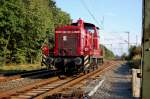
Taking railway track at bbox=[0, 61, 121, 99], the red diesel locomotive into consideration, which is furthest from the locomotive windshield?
railway track at bbox=[0, 61, 121, 99]

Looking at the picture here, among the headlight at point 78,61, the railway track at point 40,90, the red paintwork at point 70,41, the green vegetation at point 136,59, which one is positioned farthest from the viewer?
the green vegetation at point 136,59

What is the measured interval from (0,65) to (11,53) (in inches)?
362

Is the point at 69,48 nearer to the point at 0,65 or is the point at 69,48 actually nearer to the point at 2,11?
the point at 0,65

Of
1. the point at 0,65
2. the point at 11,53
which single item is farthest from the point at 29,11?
the point at 0,65

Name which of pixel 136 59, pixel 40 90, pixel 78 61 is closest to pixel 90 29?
pixel 78 61

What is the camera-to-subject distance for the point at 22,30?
42719 mm

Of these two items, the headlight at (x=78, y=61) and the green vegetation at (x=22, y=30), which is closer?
the headlight at (x=78, y=61)

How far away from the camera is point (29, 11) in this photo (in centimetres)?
4444

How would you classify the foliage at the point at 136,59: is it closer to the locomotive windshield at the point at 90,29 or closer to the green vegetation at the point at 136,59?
the green vegetation at the point at 136,59

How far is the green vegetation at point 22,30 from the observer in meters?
39.5

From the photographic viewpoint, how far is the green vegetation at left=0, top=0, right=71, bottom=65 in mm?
39531

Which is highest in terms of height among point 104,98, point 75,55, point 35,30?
point 35,30

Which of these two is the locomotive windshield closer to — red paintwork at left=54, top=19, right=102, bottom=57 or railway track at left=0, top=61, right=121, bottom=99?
red paintwork at left=54, top=19, right=102, bottom=57

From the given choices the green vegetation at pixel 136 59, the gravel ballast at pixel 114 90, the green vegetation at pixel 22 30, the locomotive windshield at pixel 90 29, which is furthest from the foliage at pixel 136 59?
the green vegetation at pixel 22 30
